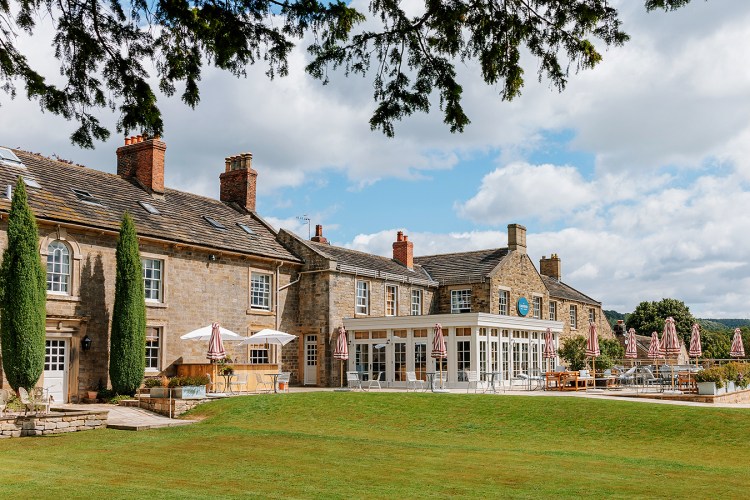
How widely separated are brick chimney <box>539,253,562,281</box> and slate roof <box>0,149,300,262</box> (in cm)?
2225

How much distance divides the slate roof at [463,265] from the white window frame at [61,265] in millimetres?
→ 19739

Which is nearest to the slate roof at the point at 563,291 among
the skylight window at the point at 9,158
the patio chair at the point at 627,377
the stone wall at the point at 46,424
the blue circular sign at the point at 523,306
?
the blue circular sign at the point at 523,306

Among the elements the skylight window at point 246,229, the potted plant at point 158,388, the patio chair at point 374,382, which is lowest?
the patio chair at point 374,382

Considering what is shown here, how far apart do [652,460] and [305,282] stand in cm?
2021

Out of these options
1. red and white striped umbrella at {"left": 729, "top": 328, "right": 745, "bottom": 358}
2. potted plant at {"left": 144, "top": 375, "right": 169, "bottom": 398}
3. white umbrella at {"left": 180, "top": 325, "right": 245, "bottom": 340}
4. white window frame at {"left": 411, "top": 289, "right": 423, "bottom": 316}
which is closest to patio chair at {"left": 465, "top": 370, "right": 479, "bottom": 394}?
white window frame at {"left": 411, "top": 289, "right": 423, "bottom": 316}

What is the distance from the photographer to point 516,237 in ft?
127

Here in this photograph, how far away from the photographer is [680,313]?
69.7 m

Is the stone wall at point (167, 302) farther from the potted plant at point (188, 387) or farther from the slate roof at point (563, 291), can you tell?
the slate roof at point (563, 291)

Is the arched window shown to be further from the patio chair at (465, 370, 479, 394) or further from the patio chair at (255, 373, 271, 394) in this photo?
the patio chair at (465, 370, 479, 394)

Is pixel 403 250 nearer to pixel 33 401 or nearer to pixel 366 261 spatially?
pixel 366 261

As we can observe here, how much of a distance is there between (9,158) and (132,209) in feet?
13.8

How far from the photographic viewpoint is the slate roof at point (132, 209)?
23.6m

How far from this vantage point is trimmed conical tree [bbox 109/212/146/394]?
23.5 meters

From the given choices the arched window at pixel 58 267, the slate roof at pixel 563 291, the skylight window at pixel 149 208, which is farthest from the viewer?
the slate roof at pixel 563 291
